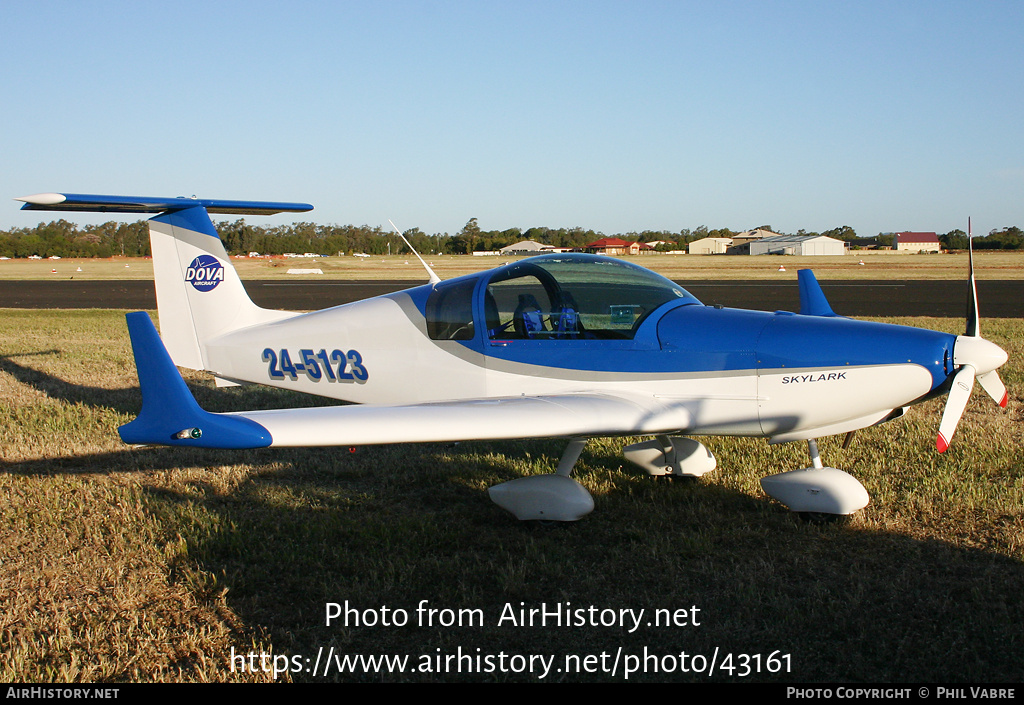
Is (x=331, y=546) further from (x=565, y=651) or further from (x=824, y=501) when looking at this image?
(x=824, y=501)

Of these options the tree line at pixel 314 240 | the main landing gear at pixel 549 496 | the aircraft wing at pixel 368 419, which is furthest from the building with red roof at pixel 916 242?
the aircraft wing at pixel 368 419

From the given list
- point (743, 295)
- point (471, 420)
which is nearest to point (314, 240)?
point (743, 295)


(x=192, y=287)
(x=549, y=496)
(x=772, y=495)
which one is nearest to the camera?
(x=549, y=496)

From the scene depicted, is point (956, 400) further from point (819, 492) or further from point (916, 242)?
point (916, 242)

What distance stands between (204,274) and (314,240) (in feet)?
318

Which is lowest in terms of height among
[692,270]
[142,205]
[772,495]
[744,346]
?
[772,495]

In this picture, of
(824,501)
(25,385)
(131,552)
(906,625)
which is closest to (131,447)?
(131,552)

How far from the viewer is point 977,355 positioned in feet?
14.9

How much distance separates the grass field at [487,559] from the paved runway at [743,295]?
15048mm

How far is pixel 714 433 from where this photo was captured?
16.7 feet

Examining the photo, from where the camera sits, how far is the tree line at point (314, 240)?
8875 centimetres

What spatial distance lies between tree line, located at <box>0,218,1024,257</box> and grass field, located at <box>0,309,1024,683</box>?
74.3 m

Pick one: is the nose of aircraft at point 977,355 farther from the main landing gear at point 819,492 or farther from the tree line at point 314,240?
the tree line at point 314,240

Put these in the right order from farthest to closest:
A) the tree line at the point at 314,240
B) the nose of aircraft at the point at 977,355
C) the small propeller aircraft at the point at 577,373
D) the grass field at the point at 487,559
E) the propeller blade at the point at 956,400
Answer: the tree line at the point at 314,240, the nose of aircraft at the point at 977,355, the propeller blade at the point at 956,400, the small propeller aircraft at the point at 577,373, the grass field at the point at 487,559
